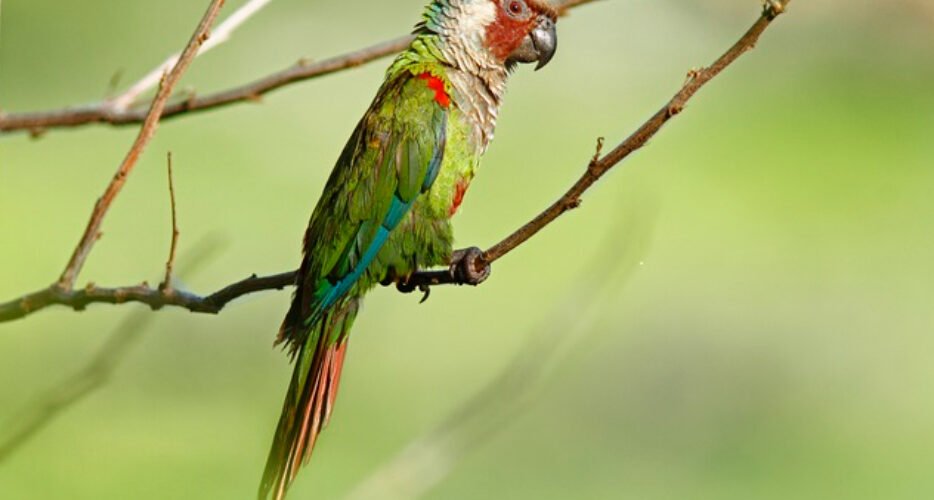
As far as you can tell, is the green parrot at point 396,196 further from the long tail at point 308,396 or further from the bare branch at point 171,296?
the bare branch at point 171,296

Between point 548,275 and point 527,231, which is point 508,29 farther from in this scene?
point 548,275

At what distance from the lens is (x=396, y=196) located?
2018 millimetres

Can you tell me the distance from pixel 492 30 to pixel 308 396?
78cm

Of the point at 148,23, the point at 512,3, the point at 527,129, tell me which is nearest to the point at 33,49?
the point at 148,23

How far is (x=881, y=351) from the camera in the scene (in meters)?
6.82

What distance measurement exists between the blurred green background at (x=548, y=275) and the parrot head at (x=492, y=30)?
2.19 m

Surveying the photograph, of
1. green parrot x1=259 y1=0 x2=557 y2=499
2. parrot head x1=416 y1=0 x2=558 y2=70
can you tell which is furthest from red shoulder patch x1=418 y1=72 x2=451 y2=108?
parrot head x1=416 y1=0 x2=558 y2=70

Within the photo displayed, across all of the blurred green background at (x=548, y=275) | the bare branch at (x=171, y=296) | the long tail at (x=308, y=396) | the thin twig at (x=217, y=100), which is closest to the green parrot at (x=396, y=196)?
the long tail at (x=308, y=396)

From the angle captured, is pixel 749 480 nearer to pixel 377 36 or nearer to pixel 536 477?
pixel 536 477

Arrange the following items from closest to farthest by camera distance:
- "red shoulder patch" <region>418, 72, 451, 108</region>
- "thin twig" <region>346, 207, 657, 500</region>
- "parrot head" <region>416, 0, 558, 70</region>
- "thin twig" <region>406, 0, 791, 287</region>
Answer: "thin twig" <region>406, 0, 791, 287</region>, "thin twig" <region>346, 207, 657, 500</region>, "red shoulder patch" <region>418, 72, 451, 108</region>, "parrot head" <region>416, 0, 558, 70</region>

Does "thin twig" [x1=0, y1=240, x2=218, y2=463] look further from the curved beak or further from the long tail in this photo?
the curved beak

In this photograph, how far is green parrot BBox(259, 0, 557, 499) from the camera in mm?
1872

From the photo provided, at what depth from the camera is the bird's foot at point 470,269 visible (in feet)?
5.89

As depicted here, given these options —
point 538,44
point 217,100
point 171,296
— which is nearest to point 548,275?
point 538,44
